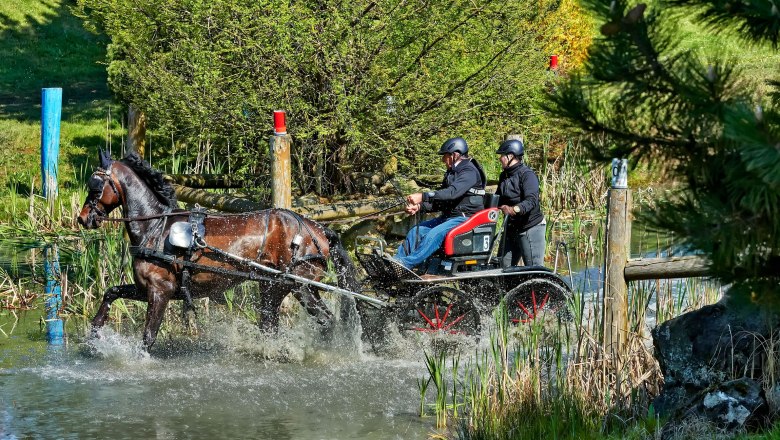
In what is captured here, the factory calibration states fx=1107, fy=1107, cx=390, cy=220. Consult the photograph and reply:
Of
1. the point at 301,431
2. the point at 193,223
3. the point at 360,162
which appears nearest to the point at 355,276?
the point at 193,223

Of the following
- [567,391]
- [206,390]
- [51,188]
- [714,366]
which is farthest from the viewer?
[51,188]

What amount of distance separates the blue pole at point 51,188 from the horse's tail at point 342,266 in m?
2.63

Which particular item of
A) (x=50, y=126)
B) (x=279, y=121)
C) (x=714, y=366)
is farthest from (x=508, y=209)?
(x=50, y=126)

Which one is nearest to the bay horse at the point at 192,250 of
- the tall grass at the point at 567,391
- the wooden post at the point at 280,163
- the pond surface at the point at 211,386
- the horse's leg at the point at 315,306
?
the horse's leg at the point at 315,306

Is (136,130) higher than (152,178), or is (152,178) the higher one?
(136,130)

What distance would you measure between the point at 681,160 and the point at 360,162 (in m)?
8.05

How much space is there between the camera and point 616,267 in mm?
7203

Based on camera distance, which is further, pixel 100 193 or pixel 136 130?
pixel 136 130

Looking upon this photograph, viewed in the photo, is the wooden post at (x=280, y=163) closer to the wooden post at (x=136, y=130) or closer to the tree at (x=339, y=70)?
the tree at (x=339, y=70)

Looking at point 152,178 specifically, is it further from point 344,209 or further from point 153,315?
point 344,209

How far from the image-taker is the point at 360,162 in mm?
12227

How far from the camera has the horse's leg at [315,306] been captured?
30.3 feet

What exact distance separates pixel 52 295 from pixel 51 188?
3.39m

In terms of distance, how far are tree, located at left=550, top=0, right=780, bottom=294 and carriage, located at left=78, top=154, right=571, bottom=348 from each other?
14.8 ft
